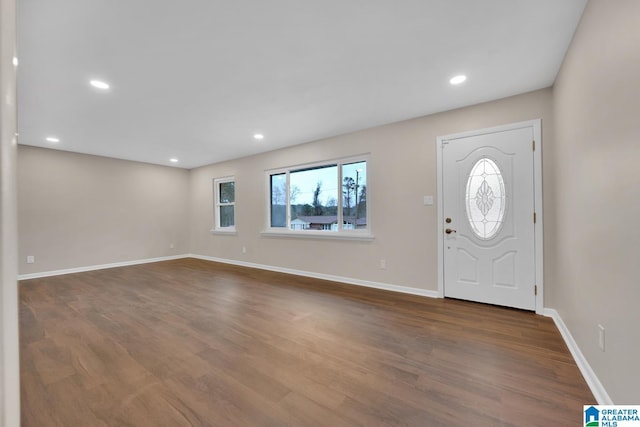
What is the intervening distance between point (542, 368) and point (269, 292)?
2983 mm

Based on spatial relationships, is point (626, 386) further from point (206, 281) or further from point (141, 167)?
point (141, 167)

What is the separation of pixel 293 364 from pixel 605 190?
7.49 ft

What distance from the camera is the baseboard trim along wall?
1594 mm

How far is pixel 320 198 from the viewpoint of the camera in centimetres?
471

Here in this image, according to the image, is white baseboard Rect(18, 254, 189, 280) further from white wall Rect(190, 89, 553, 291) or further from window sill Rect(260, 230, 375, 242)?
white wall Rect(190, 89, 553, 291)

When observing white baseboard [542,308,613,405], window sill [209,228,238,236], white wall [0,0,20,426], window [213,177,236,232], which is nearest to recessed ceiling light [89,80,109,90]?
white wall [0,0,20,426]

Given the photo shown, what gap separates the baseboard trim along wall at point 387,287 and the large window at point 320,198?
80 cm

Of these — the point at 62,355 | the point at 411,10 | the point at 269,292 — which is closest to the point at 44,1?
the point at 411,10

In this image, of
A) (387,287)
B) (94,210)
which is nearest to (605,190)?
(387,287)

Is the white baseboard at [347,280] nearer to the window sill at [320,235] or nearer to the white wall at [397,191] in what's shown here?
the white wall at [397,191]

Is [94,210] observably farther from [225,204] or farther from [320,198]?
[320,198]

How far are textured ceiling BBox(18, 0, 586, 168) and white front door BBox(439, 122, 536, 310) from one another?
0.59 meters

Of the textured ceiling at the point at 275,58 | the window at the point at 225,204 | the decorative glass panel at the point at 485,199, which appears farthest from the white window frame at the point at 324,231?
the decorative glass panel at the point at 485,199

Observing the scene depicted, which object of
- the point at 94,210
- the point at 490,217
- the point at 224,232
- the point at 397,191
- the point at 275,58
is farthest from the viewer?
the point at 224,232
